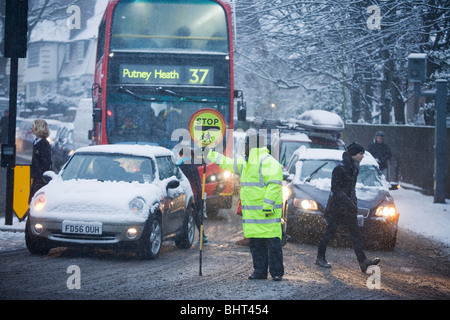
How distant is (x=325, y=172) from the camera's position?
1347 cm

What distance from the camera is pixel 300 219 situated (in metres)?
12.3

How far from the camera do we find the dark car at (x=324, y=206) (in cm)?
1206

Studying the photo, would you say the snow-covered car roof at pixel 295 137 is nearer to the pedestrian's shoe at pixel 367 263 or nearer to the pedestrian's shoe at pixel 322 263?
the pedestrian's shoe at pixel 322 263

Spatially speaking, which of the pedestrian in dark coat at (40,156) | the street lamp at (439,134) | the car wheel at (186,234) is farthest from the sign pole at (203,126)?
the street lamp at (439,134)

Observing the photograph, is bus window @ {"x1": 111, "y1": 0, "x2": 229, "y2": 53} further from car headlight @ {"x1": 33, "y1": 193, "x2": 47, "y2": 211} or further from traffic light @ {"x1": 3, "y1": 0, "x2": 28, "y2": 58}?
car headlight @ {"x1": 33, "y1": 193, "x2": 47, "y2": 211}

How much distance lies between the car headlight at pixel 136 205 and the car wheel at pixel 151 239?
0.61 ft

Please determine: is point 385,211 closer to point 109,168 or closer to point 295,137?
point 109,168

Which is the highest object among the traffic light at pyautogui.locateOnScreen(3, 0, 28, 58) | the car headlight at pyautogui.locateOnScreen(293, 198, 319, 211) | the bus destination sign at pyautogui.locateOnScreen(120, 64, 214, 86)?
the traffic light at pyautogui.locateOnScreen(3, 0, 28, 58)

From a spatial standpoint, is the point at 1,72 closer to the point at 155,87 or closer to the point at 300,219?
the point at 155,87

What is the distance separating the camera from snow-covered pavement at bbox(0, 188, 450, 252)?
1187cm

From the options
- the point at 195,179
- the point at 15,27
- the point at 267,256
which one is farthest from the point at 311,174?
the point at 15,27

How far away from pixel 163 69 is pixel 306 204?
454 cm

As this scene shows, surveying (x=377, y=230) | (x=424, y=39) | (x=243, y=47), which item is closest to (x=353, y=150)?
(x=377, y=230)

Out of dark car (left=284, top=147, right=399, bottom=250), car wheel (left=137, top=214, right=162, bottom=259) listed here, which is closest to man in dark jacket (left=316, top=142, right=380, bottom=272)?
dark car (left=284, top=147, right=399, bottom=250)
